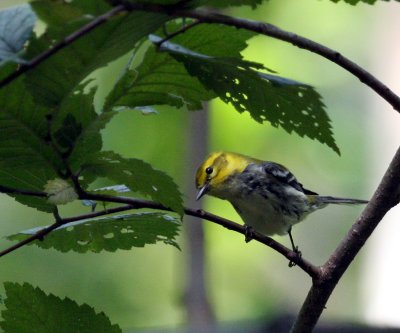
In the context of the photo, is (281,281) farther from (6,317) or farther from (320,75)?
(6,317)

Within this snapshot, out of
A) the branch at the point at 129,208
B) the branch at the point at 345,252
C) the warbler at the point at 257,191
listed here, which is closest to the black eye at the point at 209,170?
the warbler at the point at 257,191

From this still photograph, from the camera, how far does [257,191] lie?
132 inches

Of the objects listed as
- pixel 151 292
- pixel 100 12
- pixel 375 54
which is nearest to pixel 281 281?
pixel 151 292

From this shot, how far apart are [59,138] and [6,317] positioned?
1.11 ft

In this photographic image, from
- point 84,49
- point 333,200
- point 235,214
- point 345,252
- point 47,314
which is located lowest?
point 235,214

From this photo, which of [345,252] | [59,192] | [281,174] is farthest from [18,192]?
[281,174]

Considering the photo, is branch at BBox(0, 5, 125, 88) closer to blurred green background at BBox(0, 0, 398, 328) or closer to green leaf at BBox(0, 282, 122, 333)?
green leaf at BBox(0, 282, 122, 333)

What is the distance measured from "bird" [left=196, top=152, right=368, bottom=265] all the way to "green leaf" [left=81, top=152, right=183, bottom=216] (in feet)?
7.24

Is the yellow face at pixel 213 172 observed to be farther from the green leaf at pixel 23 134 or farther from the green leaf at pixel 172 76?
the green leaf at pixel 23 134

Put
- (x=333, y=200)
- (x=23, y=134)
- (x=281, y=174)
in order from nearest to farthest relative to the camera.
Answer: (x=23, y=134), (x=281, y=174), (x=333, y=200)

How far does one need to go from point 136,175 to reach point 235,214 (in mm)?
3420

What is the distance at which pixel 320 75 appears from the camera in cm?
579

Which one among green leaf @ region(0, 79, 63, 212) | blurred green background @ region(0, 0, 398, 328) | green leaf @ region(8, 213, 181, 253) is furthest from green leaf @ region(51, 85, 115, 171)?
blurred green background @ region(0, 0, 398, 328)

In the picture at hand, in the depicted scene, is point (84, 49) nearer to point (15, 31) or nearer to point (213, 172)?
point (15, 31)
